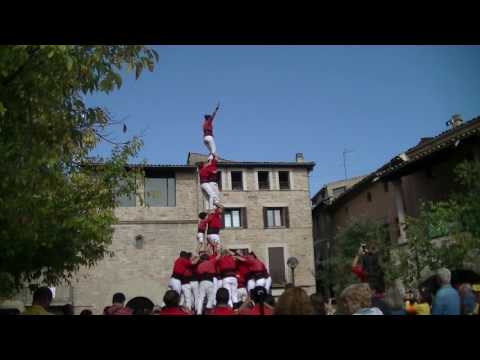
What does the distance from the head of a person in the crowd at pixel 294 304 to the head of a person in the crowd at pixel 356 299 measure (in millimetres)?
344

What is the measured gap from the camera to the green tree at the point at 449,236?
11195mm

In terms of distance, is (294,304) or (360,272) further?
(360,272)

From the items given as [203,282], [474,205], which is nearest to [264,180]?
[474,205]

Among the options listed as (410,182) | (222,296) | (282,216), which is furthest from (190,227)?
(222,296)

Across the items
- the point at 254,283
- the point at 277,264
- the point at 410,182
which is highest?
the point at 410,182

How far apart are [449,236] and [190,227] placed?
41.1ft

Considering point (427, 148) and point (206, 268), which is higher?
point (427, 148)

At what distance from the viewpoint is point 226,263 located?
8.55 meters

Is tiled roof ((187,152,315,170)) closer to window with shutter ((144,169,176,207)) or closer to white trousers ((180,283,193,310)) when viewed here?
window with shutter ((144,169,176,207))

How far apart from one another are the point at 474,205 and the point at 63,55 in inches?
364

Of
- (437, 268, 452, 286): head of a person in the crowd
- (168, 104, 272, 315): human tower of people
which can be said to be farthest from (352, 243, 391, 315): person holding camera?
(437, 268, 452, 286): head of a person in the crowd

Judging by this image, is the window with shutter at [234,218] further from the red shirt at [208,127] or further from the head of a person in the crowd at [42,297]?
the head of a person in the crowd at [42,297]

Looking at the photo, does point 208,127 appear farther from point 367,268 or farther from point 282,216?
point 282,216
